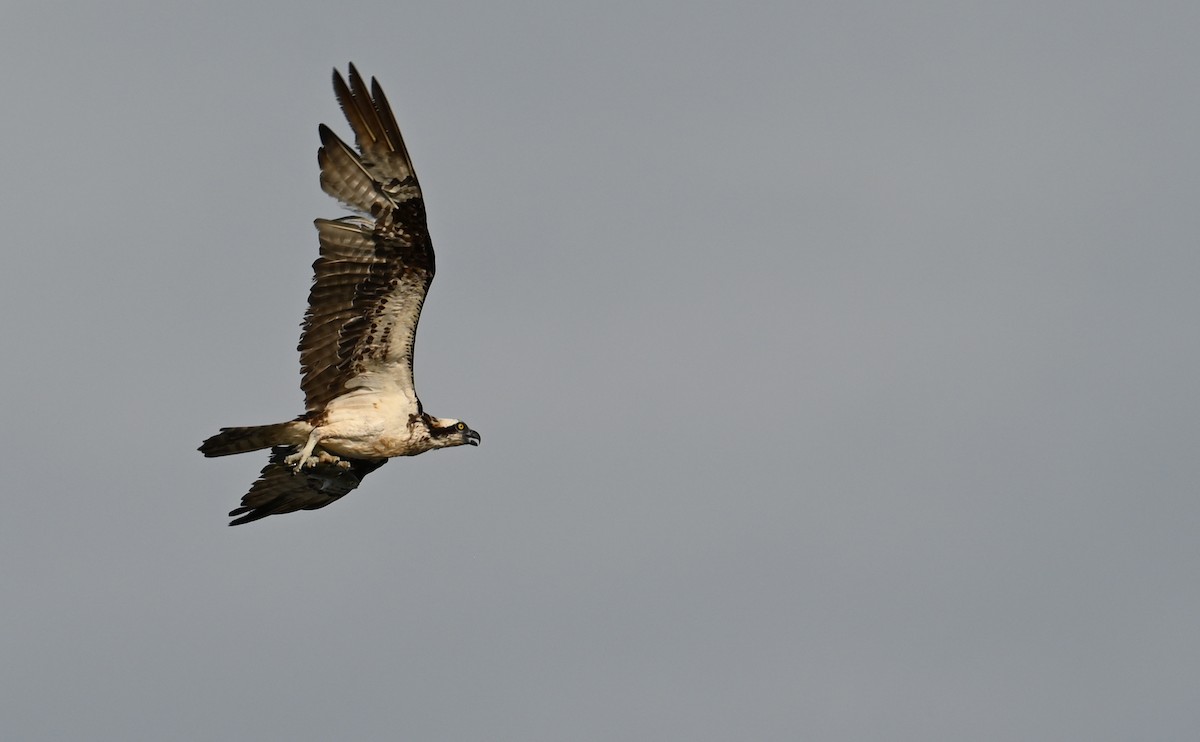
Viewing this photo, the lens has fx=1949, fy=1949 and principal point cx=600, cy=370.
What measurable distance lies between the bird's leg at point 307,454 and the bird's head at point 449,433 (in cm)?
144

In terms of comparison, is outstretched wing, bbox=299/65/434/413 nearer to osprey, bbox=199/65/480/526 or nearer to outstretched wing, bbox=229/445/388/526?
osprey, bbox=199/65/480/526

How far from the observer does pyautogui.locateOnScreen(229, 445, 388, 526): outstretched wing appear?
990 inches

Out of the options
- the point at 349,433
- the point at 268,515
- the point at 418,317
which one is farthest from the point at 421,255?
the point at 268,515

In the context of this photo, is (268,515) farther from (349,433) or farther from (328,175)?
(328,175)

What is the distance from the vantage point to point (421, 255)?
23.5 meters

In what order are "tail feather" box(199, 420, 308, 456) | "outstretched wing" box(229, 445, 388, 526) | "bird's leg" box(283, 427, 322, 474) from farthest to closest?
"outstretched wing" box(229, 445, 388, 526)
"bird's leg" box(283, 427, 322, 474)
"tail feather" box(199, 420, 308, 456)

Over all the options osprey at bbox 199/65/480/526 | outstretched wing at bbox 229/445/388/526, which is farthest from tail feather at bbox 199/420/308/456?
outstretched wing at bbox 229/445/388/526

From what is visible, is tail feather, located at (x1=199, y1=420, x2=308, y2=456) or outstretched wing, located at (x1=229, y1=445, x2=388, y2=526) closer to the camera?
tail feather, located at (x1=199, y1=420, x2=308, y2=456)

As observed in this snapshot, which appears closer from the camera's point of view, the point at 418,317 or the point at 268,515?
the point at 418,317

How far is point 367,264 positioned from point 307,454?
245 centimetres

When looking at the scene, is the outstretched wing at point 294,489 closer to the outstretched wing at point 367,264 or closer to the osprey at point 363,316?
the osprey at point 363,316

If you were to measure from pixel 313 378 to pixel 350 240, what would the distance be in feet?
5.92

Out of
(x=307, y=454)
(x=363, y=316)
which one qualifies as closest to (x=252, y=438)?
(x=307, y=454)

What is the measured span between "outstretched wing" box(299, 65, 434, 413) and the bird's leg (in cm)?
56
